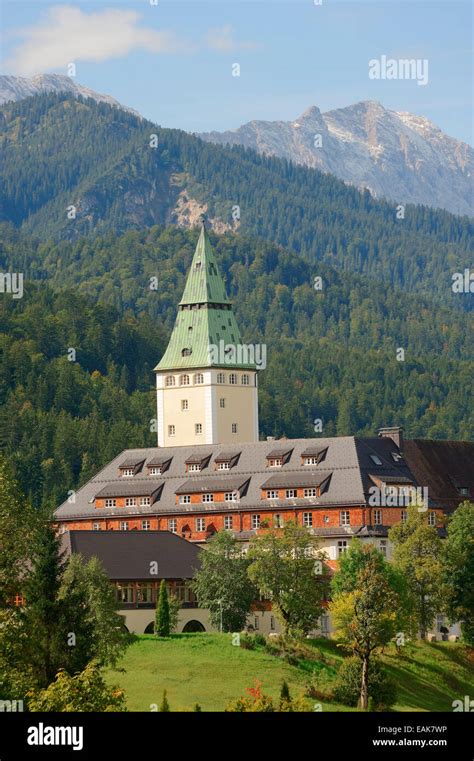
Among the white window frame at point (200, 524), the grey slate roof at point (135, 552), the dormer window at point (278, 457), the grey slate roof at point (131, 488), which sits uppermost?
the dormer window at point (278, 457)

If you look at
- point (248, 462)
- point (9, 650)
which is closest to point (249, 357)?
point (248, 462)

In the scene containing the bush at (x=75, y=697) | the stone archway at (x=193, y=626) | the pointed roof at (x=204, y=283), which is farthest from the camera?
the pointed roof at (x=204, y=283)

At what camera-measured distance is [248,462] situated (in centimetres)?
13600

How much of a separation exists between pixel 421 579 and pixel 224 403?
4133 cm

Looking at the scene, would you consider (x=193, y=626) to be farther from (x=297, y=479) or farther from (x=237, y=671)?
(x=297, y=479)

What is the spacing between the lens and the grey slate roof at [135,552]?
113m

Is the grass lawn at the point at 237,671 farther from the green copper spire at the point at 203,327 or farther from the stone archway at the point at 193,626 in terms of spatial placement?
the green copper spire at the point at 203,327

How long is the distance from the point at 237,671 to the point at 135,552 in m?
21.2

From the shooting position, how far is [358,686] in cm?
9512

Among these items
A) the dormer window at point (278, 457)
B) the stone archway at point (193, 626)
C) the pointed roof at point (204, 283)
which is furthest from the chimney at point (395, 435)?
the stone archway at point (193, 626)

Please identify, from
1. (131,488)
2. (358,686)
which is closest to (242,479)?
(131,488)

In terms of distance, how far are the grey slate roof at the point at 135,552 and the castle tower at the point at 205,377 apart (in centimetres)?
3064

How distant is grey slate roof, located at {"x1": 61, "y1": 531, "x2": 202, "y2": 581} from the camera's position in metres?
113

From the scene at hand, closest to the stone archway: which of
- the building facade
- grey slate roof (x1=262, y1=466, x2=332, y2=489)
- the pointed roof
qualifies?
the building facade
